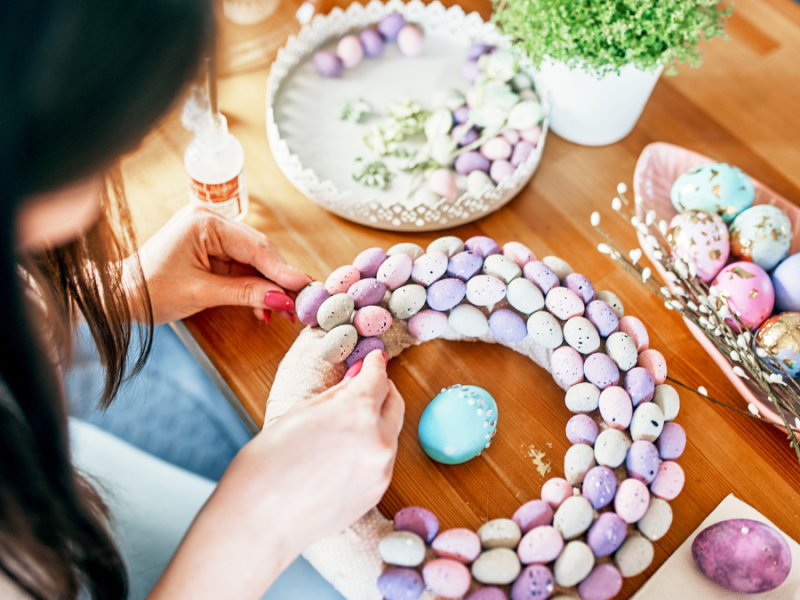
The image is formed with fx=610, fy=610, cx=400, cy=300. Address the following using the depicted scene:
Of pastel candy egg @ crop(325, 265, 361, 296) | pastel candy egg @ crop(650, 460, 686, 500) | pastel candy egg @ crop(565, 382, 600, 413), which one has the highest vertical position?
pastel candy egg @ crop(325, 265, 361, 296)

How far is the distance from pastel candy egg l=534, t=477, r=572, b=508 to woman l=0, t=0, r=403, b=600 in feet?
0.53

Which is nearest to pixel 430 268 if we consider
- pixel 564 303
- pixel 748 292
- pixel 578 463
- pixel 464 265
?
pixel 464 265

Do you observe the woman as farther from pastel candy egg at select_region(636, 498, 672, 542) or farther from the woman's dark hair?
pastel candy egg at select_region(636, 498, 672, 542)

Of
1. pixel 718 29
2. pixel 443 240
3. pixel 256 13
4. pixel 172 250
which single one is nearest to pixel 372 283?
pixel 443 240

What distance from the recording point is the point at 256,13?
1041 mm

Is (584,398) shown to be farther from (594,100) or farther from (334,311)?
(594,100)

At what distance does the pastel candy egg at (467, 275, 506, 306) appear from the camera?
2.16 ft

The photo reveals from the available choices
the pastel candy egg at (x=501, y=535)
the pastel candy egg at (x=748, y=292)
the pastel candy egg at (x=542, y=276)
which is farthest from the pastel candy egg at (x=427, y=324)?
the pastel candy egg at (x=748, y=292)

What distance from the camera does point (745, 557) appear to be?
569mm

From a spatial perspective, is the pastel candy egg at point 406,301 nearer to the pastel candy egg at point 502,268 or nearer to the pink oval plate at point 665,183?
the pastel candy egg at point 502,268

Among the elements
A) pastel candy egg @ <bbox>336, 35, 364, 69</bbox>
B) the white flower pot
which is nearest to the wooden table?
the white flower pot

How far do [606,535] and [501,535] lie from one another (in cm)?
9

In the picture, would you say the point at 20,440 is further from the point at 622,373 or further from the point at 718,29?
the point at 718,29

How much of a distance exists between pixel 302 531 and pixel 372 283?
255 mm
